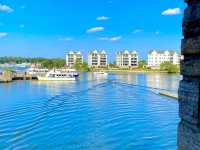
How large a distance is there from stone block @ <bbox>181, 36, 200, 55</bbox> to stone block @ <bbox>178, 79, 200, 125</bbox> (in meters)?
0.18

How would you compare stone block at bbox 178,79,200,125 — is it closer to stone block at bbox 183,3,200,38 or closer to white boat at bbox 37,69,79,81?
stone block at bbox 183,3,200,38

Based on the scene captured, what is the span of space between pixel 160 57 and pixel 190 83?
142676 mm

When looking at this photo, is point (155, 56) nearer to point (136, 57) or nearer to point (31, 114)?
point (136, 57)

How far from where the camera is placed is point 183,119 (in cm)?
238

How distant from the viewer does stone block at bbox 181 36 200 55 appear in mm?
2236

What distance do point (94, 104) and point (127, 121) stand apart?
8.96 meters

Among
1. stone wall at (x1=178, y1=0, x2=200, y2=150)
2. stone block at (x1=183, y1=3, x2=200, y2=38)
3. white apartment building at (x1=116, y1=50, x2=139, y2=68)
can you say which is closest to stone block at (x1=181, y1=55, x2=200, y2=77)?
stone wall at (x1=178, y1=0, x2=200, y2=150)

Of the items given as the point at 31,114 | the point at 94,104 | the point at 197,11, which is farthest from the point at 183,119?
the point at 94,104

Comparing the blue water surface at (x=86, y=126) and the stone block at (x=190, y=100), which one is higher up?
the stone block at (x=190, y=100)

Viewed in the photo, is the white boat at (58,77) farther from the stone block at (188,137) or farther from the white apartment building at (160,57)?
the white apartment building at (160,57)

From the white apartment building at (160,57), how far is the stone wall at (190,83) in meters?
141

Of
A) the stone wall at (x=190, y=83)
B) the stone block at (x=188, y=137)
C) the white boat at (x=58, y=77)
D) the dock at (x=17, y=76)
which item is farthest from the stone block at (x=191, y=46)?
the white boat at (x=58, y=77)

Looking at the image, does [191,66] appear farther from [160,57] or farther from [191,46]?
[160,57]

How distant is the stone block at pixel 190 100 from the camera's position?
7.41 feet
